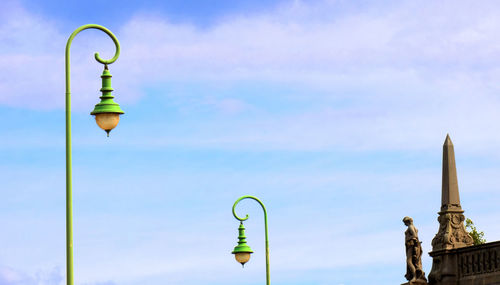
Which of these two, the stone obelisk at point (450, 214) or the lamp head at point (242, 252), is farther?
the stone obelisk at point (450, 214)

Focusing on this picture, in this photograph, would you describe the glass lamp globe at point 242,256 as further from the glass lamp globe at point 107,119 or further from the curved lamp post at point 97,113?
the glass lamp globe at point 107,119

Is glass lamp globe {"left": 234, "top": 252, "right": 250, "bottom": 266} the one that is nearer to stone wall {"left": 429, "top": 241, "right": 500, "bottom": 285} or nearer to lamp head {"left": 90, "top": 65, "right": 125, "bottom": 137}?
stone wall {"left": 429, "top": 241, "right": 500, "bottom": 285}

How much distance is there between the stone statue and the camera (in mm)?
37812

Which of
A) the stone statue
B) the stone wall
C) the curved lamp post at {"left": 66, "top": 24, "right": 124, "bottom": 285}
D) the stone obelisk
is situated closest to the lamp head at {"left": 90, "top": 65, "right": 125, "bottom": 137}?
the curved lamp post at {"left": 66, "top": 24, "right": 124, "bottom": 285}

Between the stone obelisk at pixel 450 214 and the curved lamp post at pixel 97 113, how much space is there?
1978 cm

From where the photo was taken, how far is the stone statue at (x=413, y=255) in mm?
37812

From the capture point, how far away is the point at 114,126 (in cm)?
1914

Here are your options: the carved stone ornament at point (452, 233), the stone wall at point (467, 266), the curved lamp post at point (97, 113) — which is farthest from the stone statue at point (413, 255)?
the curved lamp post at point (97, 113)

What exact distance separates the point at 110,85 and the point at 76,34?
1086 mm

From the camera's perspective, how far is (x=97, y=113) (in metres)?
19.1

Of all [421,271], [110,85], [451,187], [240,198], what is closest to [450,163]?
[451,187]

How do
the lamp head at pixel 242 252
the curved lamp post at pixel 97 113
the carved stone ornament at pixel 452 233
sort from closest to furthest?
the curved lamp post at pixel 97 113 < the lamp head at pixel 242 252 < the carved stone ornament at pixel 452 233

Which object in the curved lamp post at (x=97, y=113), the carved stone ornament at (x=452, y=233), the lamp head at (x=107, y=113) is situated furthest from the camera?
the carved stone ornament at (x=452, y=233)

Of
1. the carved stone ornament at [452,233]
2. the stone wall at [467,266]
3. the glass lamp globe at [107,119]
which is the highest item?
the carved stone ornament at [452,233]
